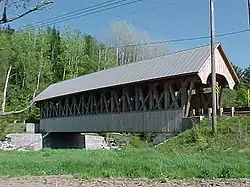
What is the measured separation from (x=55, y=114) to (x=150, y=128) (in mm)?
17820

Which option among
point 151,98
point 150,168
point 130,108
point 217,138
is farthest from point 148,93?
point 150,168

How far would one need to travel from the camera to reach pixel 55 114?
144 ft

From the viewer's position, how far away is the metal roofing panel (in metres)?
25.8

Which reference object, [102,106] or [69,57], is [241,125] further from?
[69,57]

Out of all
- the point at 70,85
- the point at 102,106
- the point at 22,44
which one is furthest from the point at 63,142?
the point at 22,44

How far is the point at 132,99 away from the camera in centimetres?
3098

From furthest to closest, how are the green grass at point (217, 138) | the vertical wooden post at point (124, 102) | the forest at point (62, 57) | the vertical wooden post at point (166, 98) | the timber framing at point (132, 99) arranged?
1. the forest at point (62, 57)
2. the vertical wooden post at point (124, 102)
3. the vertical wooden post at point (166, 98)
4. the timber framing at point (132, 99)
5. the green grass at point (217, 138)

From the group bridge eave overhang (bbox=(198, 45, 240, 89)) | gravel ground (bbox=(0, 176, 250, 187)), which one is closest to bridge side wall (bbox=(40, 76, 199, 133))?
bridge eave overhang (bbox=(198, 45, 240, 89))

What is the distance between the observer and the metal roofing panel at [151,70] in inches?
1015

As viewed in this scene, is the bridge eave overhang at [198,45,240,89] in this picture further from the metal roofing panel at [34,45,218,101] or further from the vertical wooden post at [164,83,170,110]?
the vertical wooden post at [164,83,170,110]

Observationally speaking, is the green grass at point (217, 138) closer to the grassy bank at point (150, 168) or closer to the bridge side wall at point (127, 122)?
the grassy bank at point (150, 168)

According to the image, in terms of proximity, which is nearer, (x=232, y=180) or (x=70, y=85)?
(x=232, y=180)

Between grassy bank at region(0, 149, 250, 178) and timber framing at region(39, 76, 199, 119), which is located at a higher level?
timber framing at region(39, 76, 199, 119)

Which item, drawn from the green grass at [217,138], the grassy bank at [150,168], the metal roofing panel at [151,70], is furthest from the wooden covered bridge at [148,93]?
the grassy bank at [150,168]
